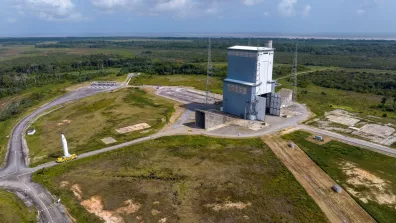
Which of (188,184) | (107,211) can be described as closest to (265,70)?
(188,184)

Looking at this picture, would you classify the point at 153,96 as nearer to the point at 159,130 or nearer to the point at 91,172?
the point at 159,130

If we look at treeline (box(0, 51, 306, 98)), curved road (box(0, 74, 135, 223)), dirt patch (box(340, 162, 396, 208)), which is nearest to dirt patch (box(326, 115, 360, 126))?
dirt patch (box(340, 162, 396, 208))

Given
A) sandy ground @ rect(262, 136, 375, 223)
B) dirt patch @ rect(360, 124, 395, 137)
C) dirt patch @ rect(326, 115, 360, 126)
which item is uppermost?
dirt patch @ rect(326, 115, 360, 126)

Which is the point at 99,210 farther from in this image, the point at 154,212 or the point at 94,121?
the point at 94,121

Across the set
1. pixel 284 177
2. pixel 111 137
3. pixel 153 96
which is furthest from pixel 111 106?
pixel 284 177

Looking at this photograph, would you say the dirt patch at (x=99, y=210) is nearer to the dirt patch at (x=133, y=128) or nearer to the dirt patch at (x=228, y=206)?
the dirt patch at (x=228, y=206)

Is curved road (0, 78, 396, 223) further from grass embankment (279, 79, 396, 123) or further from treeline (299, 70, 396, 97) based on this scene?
treeline (299, 70, 396, 97)
